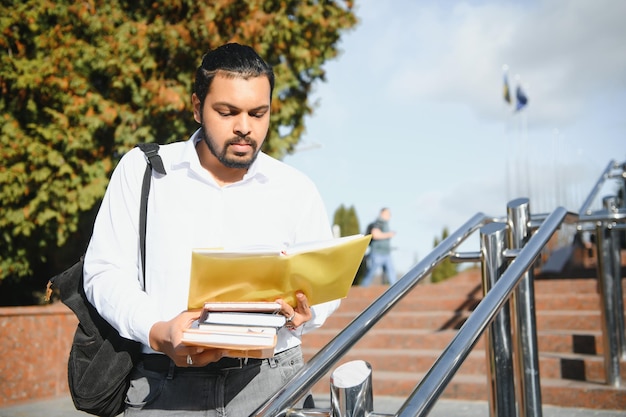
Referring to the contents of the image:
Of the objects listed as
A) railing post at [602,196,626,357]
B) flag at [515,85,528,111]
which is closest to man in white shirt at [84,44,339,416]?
railing post at [602,196,626,357]

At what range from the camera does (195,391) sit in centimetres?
164

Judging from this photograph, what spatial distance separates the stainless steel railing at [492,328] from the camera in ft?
5.08

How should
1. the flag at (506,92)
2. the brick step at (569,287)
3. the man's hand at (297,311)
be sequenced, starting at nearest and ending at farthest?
the man's hand at (297,311)
the brick step at (569,287)
the flag at (506,92)

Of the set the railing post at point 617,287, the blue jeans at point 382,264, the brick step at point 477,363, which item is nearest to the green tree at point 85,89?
the brick step at point 477,363

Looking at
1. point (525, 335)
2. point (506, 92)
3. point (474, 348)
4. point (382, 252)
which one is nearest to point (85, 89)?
point (474, 348)

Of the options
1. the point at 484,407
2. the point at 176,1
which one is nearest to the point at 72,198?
the point at 176,1

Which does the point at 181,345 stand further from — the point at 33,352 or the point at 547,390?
the point at 33,352

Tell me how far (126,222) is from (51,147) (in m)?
5.87

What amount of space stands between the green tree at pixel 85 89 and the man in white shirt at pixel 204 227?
525cm

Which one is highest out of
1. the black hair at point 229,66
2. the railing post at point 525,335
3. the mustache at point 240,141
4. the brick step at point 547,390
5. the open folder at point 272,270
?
the black hair at point 229,66

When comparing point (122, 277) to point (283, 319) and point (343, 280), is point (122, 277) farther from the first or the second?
point (343, 280)

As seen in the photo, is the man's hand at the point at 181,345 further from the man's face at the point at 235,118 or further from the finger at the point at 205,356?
the man's face at the point at 235,118

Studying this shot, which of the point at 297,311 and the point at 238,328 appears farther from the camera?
the point at 297,311

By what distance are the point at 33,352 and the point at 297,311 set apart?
493 centimetres
